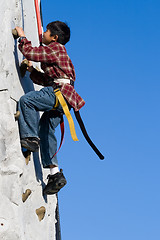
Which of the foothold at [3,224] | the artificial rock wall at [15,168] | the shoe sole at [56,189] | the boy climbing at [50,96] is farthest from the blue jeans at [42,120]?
the foothold at [3,224]

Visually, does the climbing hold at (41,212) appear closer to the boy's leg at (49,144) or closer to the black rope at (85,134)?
the boy's leg at (49,144)

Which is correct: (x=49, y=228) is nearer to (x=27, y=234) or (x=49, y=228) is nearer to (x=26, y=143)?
(x=27, y=234)

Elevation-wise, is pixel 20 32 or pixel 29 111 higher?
pixel 20 32

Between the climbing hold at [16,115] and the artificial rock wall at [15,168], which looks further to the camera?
the climbing hold at [16,115]

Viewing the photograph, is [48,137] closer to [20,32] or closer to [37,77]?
[37,77]

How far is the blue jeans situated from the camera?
497 centimetres

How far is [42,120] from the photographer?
5.36 meters

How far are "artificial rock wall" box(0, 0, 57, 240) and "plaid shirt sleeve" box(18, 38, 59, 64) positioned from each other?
13 centimetres

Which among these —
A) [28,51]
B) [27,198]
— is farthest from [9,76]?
[27,198]

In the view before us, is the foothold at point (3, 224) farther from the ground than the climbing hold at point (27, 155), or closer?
closer

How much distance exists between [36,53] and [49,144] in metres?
0.92

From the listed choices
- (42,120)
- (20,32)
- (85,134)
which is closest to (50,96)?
(42,120)

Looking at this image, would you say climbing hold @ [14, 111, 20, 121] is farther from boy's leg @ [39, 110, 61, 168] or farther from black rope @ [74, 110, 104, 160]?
black rope @ [74, 110, 104, 160]

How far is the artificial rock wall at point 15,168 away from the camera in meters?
4.50
